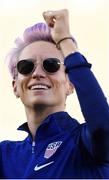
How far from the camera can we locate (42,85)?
2215 millimetres

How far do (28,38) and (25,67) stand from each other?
10.4 inches

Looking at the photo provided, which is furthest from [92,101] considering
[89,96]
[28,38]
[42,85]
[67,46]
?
[28,38]

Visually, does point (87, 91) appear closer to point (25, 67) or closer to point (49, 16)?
point (49, 16)

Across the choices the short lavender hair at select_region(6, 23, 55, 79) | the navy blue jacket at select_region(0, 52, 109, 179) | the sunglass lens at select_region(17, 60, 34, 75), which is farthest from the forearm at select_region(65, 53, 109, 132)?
the short lavender hair at select_region(6, 23, 55, 79)

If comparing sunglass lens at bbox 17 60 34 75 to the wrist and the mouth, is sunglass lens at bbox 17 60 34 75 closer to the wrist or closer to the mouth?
the mouth

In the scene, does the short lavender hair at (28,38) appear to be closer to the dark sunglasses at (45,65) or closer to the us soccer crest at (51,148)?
the dark sunglasses at (45,65)

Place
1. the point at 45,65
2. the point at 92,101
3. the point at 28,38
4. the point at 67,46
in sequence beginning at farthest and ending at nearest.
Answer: the point at 28,38 < the point at 45,65 < the point at 67,46 < the point at 92,101

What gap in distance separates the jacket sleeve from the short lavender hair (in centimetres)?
51

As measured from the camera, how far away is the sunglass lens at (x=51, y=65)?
2.24 meters

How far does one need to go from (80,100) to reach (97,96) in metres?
0.07

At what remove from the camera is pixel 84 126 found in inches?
81.3

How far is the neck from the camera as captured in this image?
88.9 inches

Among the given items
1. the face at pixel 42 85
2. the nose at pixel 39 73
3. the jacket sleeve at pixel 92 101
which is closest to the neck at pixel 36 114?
the face at pixel 42 85

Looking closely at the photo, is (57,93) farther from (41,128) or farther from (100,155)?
(100,155)
